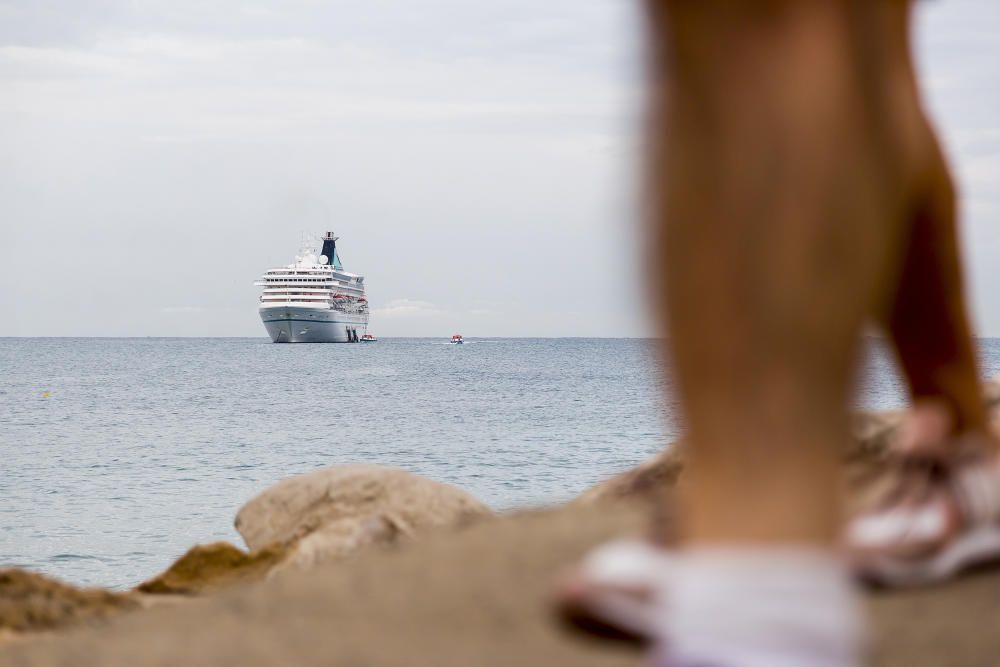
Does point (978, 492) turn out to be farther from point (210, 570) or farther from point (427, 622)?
point (210, 570)

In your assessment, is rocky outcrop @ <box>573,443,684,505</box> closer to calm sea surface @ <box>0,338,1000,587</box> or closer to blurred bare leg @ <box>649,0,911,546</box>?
calm sea surface @ <box>0,338,1000,587</box>

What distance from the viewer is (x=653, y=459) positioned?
3.67m

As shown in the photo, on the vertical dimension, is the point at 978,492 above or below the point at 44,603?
above

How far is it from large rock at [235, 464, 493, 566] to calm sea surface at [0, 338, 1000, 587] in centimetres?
89

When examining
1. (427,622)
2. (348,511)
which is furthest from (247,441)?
(427,622)

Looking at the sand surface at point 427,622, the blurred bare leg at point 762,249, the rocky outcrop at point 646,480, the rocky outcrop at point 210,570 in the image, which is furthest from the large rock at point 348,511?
the blurred bare leg at point 762,249

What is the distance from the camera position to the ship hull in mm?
67562

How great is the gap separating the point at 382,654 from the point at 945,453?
Result: 2.00ft

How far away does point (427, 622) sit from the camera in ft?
3.64

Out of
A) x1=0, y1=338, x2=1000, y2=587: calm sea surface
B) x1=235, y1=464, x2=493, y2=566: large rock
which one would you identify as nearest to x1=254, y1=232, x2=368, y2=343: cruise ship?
x1=0, y1=338, x2=1000, y2=587: calm sea surface

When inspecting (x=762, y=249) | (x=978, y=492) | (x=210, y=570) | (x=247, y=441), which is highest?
(x=762, y=249)

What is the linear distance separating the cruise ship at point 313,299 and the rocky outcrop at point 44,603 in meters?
62.5

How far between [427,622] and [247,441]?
25724 millimetres

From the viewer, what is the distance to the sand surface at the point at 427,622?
1.00 m
